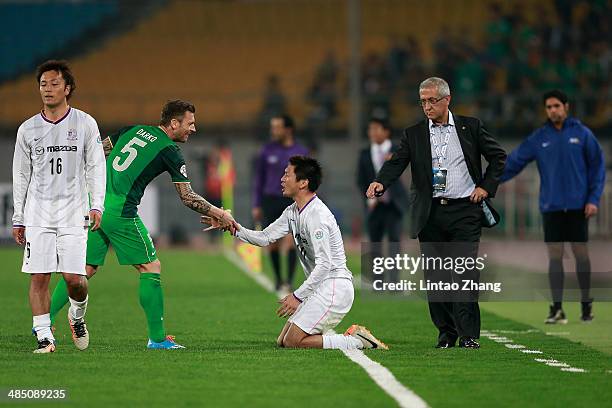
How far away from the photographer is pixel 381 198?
1647cm

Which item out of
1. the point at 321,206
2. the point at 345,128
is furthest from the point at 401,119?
the point at 321,206

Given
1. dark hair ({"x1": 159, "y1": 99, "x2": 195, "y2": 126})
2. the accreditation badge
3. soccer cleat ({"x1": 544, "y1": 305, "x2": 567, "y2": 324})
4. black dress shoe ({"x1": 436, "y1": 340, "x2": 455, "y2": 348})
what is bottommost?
soccer cleat ({"x1": 544, "y1": 305, "x2": 567, "y2": 324})

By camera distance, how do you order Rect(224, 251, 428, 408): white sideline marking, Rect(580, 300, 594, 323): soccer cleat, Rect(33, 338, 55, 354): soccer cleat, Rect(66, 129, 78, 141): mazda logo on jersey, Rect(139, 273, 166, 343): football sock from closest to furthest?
1. Rect(224, 251, 428, 408): white sideline marking
2. Rect(66, 129, 78, 141): mazda logo on jersey
3. Rect(33, 338, 55, 354): soccer cleat
4. Rect(139, 273, 166, 343): football sock
5. Rect(580, 300, 594, 323): soccer cleat

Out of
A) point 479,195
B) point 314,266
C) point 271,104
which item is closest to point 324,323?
point 314,266

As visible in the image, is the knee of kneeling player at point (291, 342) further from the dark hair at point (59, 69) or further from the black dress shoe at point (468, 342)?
the dark hair at point (59, 69)

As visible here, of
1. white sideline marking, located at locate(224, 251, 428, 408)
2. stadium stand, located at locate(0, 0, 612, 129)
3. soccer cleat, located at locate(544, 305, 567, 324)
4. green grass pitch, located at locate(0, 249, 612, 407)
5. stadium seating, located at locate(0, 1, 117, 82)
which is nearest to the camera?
white sideline marking, located at locate(224, 251, 428, 408)

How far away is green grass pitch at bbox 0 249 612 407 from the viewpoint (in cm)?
752

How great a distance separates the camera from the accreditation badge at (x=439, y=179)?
33.2 ft

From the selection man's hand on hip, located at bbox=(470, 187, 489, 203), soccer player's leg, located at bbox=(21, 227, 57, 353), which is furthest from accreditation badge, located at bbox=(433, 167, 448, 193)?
soccer player's leg, located at bbox=(21, 227, 57, 353)

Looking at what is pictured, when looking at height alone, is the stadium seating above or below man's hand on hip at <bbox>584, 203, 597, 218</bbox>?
above

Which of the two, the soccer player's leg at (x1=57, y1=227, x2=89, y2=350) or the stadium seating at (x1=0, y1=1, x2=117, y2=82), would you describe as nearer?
the soccer player's leg at (x1=57, y1=227, x2=89, y2=350)

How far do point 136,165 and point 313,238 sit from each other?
58.9 inches

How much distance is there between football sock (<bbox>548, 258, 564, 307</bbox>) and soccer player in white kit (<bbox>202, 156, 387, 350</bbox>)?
3520mm

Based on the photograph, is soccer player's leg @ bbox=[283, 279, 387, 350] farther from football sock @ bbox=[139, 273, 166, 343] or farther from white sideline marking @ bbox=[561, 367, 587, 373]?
white sideline marking @ bbox=[561, 367, 587, 373]
